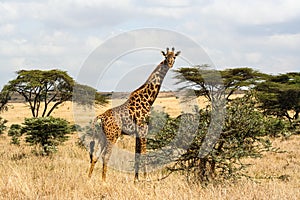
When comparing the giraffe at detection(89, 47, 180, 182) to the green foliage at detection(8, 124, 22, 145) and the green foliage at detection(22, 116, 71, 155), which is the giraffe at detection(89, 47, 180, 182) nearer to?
the green foliage at detection(22, 116, 71, 155)

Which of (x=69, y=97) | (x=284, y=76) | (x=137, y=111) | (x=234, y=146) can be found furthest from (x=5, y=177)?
(x=284, y=76)

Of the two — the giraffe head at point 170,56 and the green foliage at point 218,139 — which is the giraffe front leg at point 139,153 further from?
the giraffe head at point 170,56

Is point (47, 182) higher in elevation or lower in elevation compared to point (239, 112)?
lower

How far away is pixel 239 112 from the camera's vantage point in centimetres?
696

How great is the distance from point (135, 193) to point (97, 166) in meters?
3.61

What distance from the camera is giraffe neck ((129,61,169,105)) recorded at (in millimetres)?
6656

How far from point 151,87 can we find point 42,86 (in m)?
24.2

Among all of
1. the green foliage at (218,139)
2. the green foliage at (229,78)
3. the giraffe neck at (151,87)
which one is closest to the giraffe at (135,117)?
the giraffe neck at (151,87)

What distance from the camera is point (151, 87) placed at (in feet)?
22.0

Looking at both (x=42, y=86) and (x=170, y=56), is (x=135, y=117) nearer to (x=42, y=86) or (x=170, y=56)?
Answer: (x=170, y=56)

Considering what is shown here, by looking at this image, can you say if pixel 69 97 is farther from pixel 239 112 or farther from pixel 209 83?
pixel 239 112

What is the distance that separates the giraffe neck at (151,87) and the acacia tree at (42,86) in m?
22.9

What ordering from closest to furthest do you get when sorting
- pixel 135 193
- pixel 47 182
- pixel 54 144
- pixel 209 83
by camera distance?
1. pixel 135 193
2. pixel 47 182
3. pixel 54 144
4. pixel 209 83

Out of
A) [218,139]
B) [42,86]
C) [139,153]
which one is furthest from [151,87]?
[42,86]
